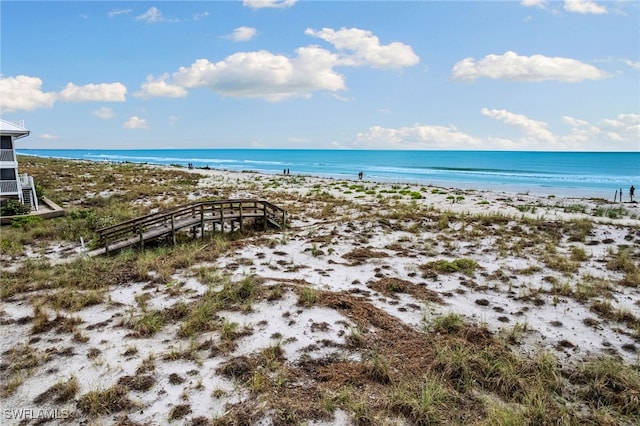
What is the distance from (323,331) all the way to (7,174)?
20519mm

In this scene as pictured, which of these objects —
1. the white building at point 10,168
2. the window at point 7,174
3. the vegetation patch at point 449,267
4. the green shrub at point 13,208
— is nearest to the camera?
the vegetation patch at point 449,267

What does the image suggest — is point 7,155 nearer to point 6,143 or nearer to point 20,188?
point 6,143

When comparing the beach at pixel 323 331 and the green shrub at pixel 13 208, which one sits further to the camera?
the green shrub at pixel 13 208

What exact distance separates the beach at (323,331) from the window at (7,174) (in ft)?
22.0

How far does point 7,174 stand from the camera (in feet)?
65.1

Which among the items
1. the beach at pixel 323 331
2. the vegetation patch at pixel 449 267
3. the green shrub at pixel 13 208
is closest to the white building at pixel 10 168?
the green shrub at pixel 13 208

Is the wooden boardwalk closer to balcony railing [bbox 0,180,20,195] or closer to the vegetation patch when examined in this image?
the vegetation patch

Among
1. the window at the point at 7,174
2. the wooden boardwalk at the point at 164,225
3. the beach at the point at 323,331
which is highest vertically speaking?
the window at the point at 7,174

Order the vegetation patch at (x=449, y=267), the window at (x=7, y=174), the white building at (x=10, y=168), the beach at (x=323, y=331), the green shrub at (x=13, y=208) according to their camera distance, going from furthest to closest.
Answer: the window at (x=7, y=174) < the white building at (x=10, y=168) < the green shrub at (x=13, y=208) < the vegetation patch at (x=449, y=267) < the beach at (x=323, y=331)

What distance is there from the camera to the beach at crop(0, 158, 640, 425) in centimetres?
581

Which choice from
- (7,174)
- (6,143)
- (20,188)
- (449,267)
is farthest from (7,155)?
(449,267)

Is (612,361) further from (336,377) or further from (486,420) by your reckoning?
(336,377)

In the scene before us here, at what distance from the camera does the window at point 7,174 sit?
19.8 m

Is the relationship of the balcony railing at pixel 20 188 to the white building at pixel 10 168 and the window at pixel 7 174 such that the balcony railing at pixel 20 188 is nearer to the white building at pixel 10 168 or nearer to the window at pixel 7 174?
the white building at pixel 10 168
